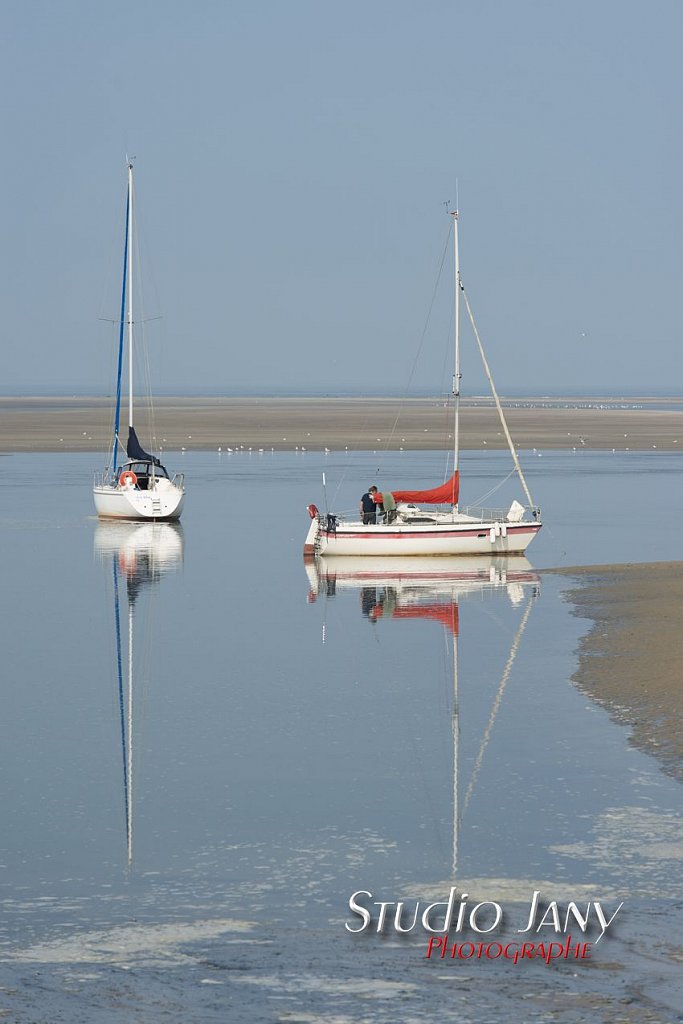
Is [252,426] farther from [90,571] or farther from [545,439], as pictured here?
[90,571]

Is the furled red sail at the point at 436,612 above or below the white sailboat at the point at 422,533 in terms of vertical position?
below

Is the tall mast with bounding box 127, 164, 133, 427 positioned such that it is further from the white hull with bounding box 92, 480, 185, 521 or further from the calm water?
the calm water

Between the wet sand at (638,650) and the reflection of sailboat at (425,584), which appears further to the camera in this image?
the reflection of sailboat at (425,584)

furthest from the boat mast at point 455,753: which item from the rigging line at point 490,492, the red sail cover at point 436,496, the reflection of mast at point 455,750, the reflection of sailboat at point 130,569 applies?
the rigging line at point 490,492

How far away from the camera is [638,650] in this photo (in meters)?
24.0

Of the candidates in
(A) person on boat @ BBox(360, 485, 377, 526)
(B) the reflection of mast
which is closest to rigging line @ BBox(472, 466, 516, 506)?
(A) person on boat @ BBox(360, 485, 377, 526)

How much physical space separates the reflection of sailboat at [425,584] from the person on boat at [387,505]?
44.8 inches

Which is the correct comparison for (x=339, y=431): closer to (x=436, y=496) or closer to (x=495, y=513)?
(x=495, y=513)

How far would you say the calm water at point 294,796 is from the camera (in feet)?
36.8

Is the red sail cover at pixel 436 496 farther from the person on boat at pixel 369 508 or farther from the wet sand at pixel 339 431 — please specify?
the wet sand at pixel 339 431

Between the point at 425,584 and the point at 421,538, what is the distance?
4.24 m

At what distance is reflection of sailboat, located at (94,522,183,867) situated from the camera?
18.4 meters

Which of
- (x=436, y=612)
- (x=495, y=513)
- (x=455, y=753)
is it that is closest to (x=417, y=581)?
(x=436, y=612)

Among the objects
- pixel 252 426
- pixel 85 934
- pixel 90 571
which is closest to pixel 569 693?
pixel 85 934
